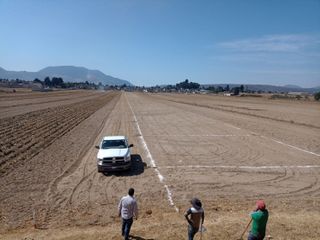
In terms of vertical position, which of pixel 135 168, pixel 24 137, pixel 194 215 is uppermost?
pixel 194 215

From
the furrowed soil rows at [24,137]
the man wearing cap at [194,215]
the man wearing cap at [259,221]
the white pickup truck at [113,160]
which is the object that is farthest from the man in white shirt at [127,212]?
the furrowed soil rows at [24,137]

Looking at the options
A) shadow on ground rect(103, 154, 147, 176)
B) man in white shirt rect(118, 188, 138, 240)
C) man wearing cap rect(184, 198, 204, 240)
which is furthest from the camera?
shadow on ground rect(103, 154, 147, 176)

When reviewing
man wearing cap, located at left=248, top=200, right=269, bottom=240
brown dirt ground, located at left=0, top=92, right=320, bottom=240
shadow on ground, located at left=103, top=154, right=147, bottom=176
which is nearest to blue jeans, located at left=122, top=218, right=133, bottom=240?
brown dirt ground, located at left=0, top=92, right=320, bottom=240

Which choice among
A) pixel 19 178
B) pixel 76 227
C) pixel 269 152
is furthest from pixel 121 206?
pixel 269 152

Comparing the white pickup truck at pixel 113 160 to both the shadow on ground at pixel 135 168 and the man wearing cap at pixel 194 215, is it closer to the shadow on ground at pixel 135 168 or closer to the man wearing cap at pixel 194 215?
the shadow on ground at pixel 135 168

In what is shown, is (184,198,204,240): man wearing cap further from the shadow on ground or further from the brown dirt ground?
the shadow on ground

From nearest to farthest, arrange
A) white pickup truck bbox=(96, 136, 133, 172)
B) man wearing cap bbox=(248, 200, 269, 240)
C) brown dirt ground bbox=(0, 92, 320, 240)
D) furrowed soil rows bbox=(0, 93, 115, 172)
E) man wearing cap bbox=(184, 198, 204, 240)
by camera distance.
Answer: man wearing cap bbox=(248, 200, 269, 240), man wearing cap bbox=(184, 198, 204, 240), brown dirt ground bbox=(0, 92, 320, 240), white pickup truck bbox=(96, 136, 133, 172), furrowed soil rows bbox=(0, 93, 115, 172)

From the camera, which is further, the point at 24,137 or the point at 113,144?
the point at 24,137

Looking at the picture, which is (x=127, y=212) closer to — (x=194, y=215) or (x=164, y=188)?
(x=194, y=215)

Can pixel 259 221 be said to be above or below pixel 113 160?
above

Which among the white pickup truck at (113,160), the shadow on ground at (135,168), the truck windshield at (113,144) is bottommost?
the shadow on ground at (135,168)

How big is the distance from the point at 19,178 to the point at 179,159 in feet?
28.1

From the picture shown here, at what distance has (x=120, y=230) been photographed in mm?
11984

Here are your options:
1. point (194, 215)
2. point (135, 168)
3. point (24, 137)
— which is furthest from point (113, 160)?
point (24, 137)
